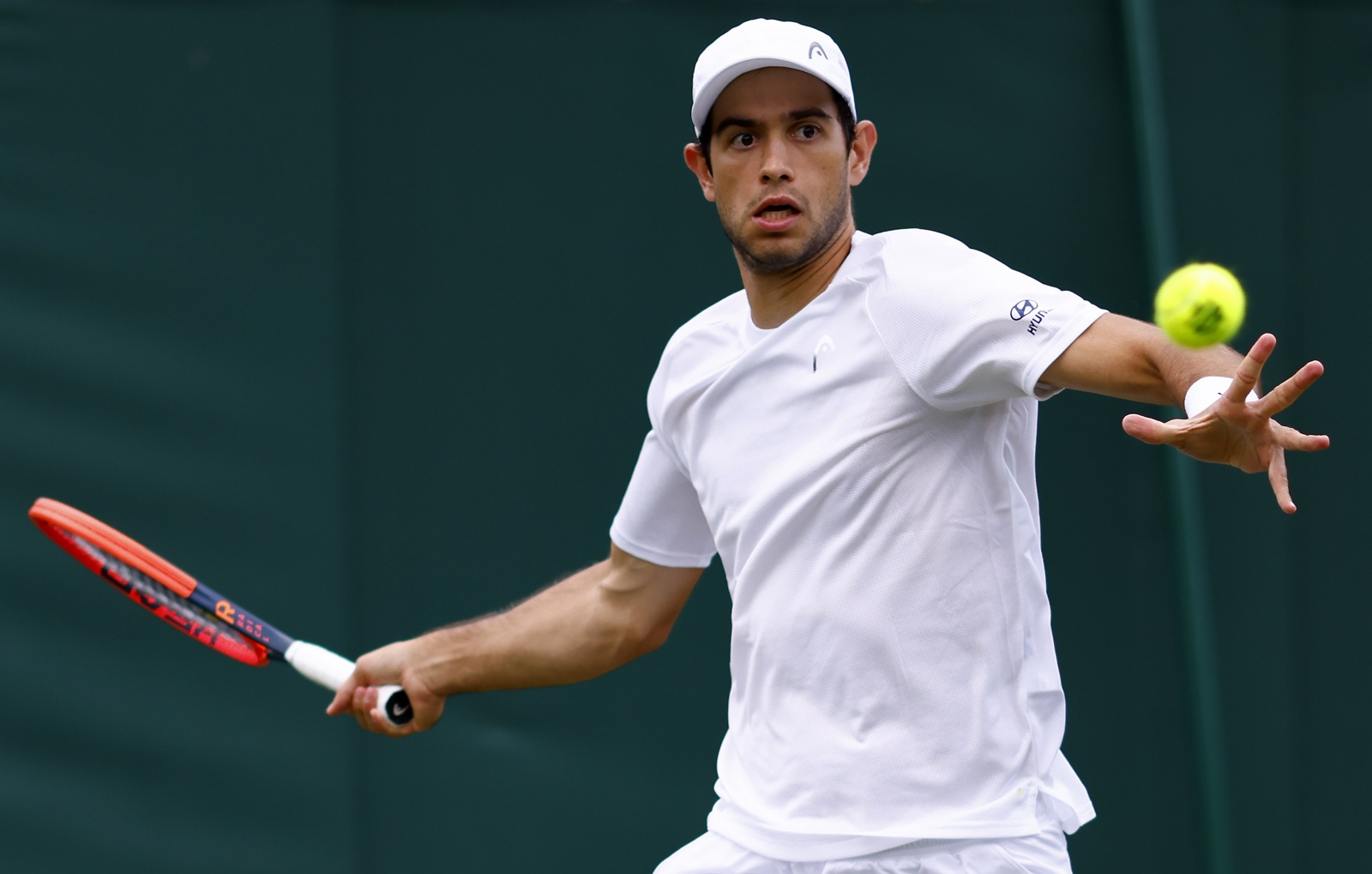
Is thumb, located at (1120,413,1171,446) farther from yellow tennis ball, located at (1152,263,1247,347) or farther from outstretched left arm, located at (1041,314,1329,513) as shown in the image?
yellow tennis ball, located at (1152,263,1247,347)

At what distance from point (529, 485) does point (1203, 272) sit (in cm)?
211

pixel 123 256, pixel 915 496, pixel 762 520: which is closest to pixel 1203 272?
pixel 915 496

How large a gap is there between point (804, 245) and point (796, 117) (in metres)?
0.22

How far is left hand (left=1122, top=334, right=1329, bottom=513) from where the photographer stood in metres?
1.69

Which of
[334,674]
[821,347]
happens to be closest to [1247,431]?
[821,347]

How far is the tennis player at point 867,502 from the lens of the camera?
212 centimetres

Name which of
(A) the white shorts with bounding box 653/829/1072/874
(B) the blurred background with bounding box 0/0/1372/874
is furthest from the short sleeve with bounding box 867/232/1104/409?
(B) the blurred background with bounding box 0/0/1372/874

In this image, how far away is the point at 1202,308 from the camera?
71.0 inches

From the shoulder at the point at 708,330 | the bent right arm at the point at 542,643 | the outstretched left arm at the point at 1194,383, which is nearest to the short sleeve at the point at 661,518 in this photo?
the bent right arm at the point at 542,643

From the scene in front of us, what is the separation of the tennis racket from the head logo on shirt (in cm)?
124

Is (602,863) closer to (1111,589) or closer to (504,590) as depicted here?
(504,590)

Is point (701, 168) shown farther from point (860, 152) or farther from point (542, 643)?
point (542, 643)

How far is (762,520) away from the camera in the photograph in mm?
2301

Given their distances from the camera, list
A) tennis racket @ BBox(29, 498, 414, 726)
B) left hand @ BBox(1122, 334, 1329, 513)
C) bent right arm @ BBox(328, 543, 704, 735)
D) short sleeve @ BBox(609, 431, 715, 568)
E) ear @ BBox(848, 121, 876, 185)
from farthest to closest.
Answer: tennis racket @ BBox(29, 498, 414, 726) < bent right arm @ BBox(328, 543, 704, 735) < short sleeve @ BBox(609, 431, 715, 568) < ear @ BBox(848, 121, 876, 185) < left hand @ BBox(1122, 334, 1329, 513)
